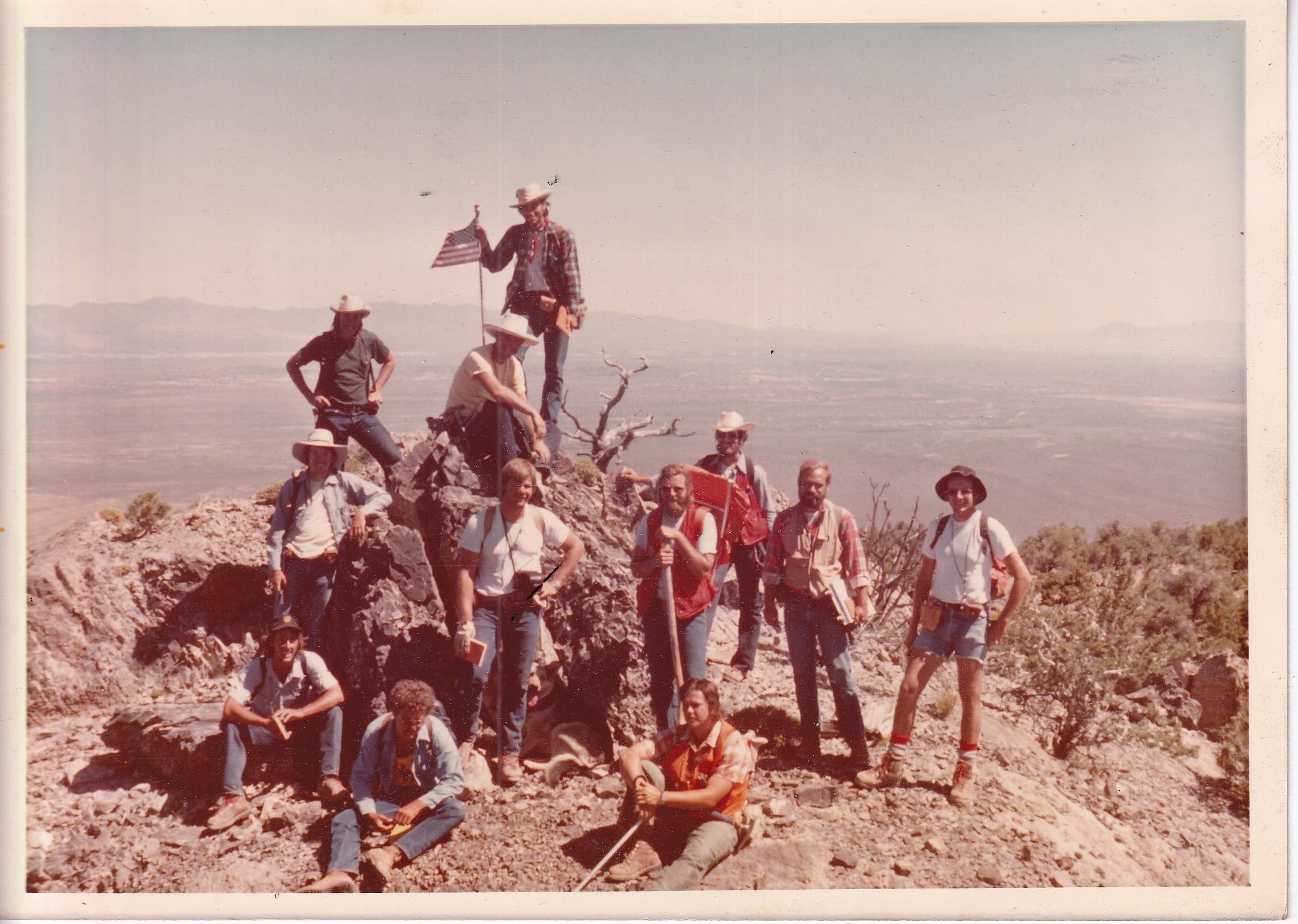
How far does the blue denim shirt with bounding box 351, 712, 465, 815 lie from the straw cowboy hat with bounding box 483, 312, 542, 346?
2692mm

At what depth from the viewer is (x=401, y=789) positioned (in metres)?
6.34

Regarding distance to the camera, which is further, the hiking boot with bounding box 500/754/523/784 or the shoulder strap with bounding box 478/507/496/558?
the hiking boot with bounding box 500/754/523/784

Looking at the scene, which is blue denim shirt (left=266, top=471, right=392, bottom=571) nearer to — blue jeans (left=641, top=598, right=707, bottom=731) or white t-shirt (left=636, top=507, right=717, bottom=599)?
white t-shirt (left=636, top=507, right=717, bottom=599)

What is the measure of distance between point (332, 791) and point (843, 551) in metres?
3.84

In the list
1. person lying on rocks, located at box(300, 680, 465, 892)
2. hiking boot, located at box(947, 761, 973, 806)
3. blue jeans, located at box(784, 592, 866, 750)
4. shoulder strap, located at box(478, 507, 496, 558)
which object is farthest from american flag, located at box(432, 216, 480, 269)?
hiking boot, located at box(947, 761, 973, 806)

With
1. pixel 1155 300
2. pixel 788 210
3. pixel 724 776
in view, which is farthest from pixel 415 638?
pixel 1155 300

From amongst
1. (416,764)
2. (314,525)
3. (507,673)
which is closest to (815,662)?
(507,673)

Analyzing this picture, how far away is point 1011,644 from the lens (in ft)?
25.5

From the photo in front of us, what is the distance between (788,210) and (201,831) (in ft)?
20.6

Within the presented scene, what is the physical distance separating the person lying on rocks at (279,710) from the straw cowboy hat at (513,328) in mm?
2452

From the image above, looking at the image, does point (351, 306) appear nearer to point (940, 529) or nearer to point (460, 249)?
point (460, 249)

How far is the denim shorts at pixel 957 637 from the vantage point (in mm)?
6387

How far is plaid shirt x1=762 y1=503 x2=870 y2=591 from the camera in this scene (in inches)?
253

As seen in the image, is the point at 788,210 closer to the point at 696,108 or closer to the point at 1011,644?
the point at 696,108
